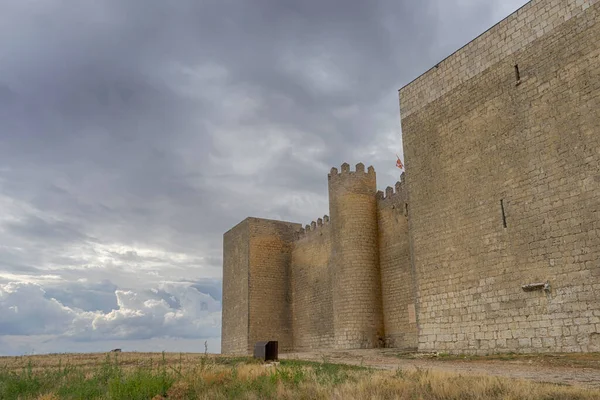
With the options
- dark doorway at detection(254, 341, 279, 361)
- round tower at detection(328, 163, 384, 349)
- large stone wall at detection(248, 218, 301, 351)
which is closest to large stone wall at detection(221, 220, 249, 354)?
large stone wall at detection(248, 218, 301, 351)

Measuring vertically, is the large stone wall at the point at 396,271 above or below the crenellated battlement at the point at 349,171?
below

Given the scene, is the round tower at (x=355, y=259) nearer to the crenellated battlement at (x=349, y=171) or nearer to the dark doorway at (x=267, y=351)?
the crenellated battlement at (x=349, y=171)

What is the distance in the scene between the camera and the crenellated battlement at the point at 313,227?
25.3 meters

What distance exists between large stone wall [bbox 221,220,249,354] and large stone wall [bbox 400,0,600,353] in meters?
14.4

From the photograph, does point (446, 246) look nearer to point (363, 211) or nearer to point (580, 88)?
point (580, 88)

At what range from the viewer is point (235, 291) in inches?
1137

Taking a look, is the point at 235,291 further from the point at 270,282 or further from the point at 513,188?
the point at 513,188

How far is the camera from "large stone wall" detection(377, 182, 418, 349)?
19672mm

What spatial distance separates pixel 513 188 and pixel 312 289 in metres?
15.1

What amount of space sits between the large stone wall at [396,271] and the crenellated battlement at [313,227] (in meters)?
4.02

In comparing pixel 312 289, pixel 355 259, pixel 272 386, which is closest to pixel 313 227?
pixel 312 289

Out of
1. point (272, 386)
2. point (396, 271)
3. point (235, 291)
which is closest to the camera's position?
point (272, 386)

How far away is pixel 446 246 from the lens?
45.7 ft

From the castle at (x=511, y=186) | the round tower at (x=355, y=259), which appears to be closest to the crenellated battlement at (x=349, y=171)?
the round tower at (x=355, y=259)
